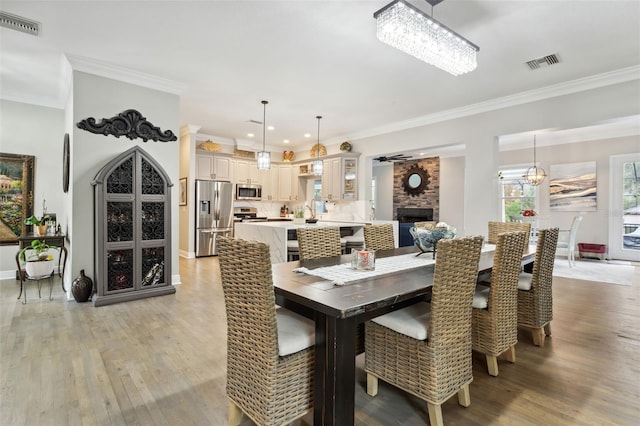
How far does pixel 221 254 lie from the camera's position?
1.57 m

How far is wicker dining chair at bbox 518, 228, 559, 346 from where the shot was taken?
8.46 ft

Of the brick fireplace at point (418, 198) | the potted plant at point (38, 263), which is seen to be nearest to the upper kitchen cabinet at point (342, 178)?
the brick fireplace at point (418, 198)

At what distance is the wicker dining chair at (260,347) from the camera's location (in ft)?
4.63

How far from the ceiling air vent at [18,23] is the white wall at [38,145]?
7.89ft

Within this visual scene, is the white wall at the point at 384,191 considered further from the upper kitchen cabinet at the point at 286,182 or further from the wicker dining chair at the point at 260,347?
the wicker dining chair at the point at 260,347

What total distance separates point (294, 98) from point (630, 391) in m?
4.52

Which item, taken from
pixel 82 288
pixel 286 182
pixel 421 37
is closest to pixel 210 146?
pixel 286 182

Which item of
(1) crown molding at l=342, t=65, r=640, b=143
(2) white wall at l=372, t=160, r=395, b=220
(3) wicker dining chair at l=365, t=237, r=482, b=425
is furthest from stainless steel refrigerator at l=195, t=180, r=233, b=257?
(3) wicker dining chair at l=365, t=237, r=482, b=425

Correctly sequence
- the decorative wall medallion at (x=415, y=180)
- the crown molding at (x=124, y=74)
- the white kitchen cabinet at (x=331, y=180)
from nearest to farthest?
Answer: the crown molding at (x=124, y=74)
the white kitchen cabinet at (x=331, y=180)
the decorative wall medallion at (x=415, y=180)

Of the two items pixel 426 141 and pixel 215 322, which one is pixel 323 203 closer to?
pixel 426 141

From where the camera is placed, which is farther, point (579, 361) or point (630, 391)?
point (579, 361)

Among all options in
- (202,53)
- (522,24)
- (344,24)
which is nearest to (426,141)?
(522,24)

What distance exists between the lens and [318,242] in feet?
9.08

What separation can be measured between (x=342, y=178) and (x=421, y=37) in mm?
4585
